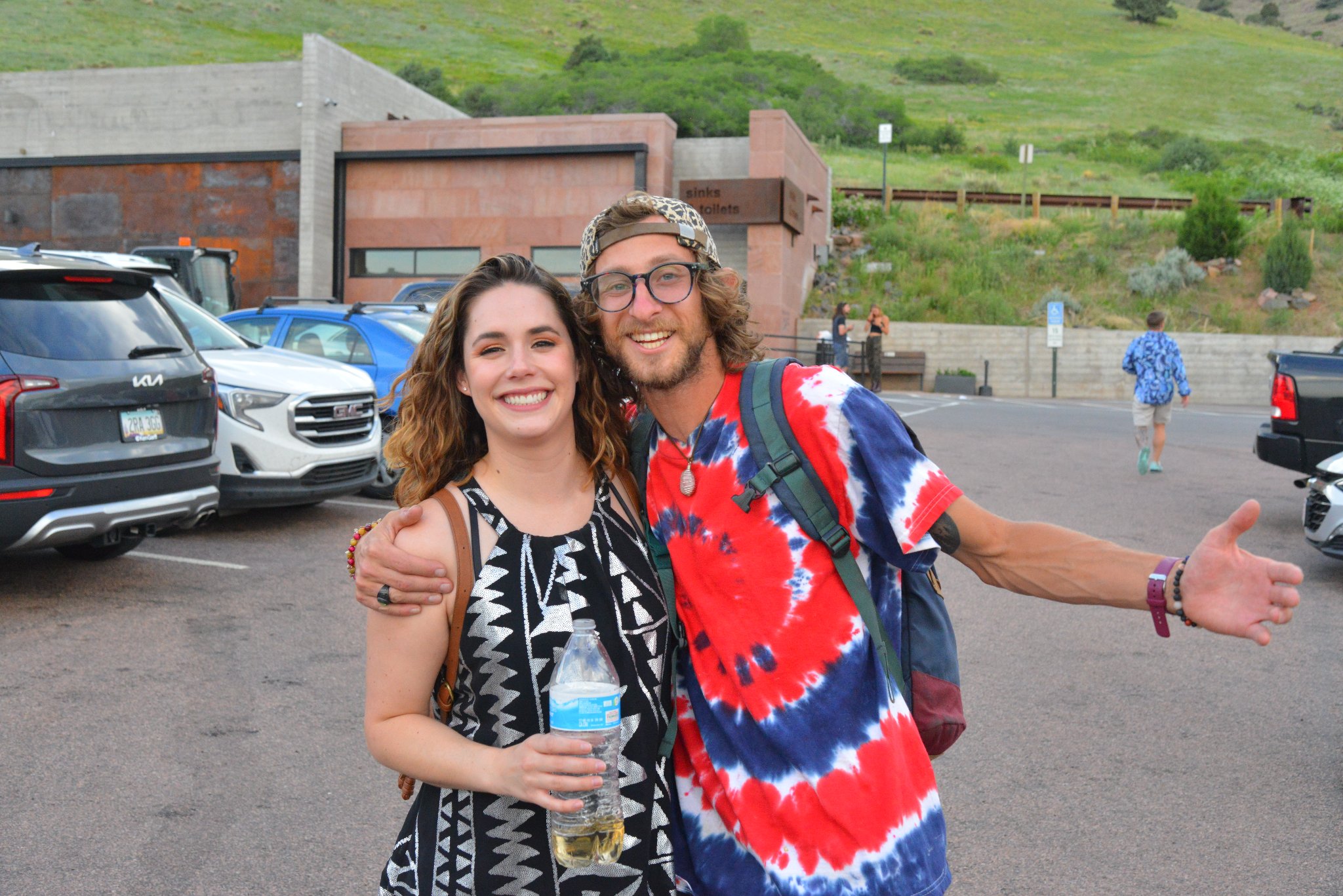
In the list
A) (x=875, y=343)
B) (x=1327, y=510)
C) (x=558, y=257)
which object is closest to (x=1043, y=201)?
(x=875, y=343)

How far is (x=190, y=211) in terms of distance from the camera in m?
35.3

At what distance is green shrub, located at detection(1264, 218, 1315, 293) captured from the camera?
36.1 m

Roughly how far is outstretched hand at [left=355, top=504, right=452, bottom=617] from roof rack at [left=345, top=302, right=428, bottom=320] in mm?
9504

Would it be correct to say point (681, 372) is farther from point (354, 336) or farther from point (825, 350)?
point (825, 350)

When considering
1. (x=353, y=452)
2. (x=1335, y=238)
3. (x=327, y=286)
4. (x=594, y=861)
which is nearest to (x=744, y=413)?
(x=594, y=861)

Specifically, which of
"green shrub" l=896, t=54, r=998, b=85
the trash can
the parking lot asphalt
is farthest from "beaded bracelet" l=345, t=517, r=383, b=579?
"green shrub" l=896, t=54, r=998, b=85

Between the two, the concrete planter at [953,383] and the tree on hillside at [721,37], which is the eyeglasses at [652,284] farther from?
the tree on hillside at [721,37]

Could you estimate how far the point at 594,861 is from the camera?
2.02 m

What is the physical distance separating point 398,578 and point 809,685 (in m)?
0.70

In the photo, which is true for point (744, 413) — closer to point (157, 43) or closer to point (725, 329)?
point (725, 329)

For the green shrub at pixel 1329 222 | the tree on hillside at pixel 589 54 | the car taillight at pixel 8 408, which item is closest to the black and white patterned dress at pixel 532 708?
the car taillight at pixel 8 408

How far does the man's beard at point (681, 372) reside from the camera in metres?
2.23

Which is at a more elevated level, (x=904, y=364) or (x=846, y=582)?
(x=904, y=364)

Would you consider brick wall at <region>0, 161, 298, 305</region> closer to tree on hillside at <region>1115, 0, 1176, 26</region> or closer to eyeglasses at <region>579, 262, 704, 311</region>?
eyeglasses at <region>579, 262, 704, 311</region>
